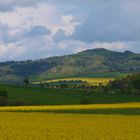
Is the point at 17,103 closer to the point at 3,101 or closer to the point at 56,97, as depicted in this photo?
the point at 3,101

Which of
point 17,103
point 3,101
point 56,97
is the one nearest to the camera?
point 3,101

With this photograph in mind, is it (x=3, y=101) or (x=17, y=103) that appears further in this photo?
(x=17, y=103)

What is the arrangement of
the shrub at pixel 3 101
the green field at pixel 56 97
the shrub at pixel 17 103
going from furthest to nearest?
1. the green field at pixel 56 97
2. the shrub at pixel 17 103
3. the shrub at pixel 3 101

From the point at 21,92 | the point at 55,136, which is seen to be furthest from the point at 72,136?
the point at 21,92

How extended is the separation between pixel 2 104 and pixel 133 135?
81.8m

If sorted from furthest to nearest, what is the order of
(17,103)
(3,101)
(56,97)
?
1. (56,97)
2. (17,103)
3. (3,101)

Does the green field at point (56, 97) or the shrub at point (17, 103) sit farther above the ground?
the green field at point (56, 97)

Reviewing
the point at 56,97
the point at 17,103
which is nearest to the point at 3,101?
the point at 17,103

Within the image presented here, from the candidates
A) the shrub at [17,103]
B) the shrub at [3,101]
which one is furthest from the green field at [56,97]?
the shrub at [3,101]

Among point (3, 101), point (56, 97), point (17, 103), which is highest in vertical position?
point (56, 97)

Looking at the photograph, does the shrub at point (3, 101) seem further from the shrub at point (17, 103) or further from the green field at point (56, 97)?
the green field at point (56, 97)

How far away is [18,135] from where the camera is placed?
122 feet

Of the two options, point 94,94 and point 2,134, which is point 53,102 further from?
point 2,134

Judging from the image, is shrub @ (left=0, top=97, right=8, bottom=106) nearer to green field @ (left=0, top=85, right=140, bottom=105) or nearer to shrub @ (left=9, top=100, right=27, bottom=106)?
shrub @ (left=9, top=100, right=27, bottom=106)
